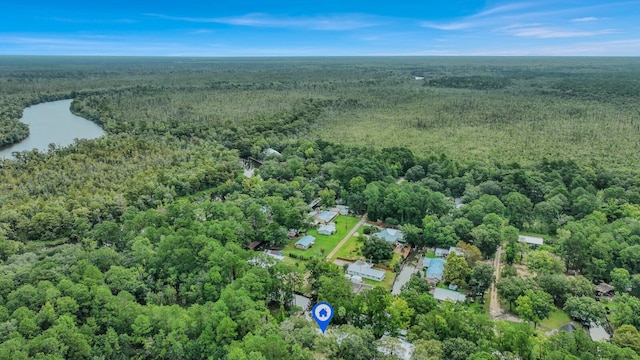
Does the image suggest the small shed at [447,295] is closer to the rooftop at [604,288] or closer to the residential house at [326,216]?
the rooftop at [604,288]

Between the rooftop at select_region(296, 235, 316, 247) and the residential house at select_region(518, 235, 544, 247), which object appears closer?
the residential house at select_region(518, 235, 544, 247)

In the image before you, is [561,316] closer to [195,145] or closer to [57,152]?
[195,145]

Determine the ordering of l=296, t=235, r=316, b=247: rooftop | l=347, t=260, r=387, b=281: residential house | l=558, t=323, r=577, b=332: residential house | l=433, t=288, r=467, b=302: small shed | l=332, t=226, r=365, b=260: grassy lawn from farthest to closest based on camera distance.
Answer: l=296, t=235, r=316, b=247: rooftop → l=332, t=226, r=365, b=260: grassy lawn → l=347, t=260, r=387, b=281: residential house → l=433, t=288, r=467, b=302: small shed → l=558, t=323, r=577, b=332: residential house

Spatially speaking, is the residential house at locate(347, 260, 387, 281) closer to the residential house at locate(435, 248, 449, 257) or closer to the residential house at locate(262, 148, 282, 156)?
the residential house at locate(435, 248, 449, 257)

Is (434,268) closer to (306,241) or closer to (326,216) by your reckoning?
(306,241)

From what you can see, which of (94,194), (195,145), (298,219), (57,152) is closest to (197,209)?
(298,219)

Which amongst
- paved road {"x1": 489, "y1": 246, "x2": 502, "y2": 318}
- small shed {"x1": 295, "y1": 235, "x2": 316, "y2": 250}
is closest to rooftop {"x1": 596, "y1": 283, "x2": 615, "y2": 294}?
paved road {"x1": 489, "y1": 246, "x2": 502, "y2": 318}
